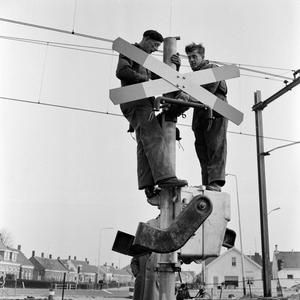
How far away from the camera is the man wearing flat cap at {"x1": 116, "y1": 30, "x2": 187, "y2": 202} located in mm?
2779

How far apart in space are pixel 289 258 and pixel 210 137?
2931 inches

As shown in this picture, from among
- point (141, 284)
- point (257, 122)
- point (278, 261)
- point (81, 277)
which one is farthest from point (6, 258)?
point (141, 284)

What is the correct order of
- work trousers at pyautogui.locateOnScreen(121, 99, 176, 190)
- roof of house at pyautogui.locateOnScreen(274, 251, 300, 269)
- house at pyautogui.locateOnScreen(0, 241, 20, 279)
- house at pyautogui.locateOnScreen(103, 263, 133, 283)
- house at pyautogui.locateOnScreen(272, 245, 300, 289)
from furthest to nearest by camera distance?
house at pyautogui.locateOnScreen(103, 263, 133, 283) < roof of house at pyautogui.locateOnScreen(274, 251, 300, 269) < house at pyautogui.locateOnScreen(272, 245, 300, 289) < house at pyautogui.locateOnScreen(0, 241, 20, 279) < work trousers at pyautogui.locateOnScreen(121, 99, 176, 190)

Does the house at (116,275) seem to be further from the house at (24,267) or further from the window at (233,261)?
the window at (233,261)

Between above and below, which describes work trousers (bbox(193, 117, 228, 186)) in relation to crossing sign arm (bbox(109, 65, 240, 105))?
below

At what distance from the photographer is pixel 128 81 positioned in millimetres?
3078

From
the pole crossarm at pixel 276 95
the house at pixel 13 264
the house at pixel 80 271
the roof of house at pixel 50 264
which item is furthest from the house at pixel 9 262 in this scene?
the pole crossarm at pixel 276 95

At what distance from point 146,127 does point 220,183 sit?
759mm

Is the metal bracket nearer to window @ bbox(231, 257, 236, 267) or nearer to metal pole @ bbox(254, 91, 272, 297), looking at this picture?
metal pole @ bbox(254, 91, 272, 297)

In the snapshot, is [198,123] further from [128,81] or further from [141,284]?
[141,284]

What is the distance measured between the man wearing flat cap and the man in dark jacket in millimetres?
409

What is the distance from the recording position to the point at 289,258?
7131cm

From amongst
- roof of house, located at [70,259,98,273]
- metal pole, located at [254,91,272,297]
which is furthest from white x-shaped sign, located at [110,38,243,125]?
roof of house, located at [70,259,98,273]

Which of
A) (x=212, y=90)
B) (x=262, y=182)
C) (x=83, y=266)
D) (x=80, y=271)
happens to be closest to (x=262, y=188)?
(x=262, y=182)
